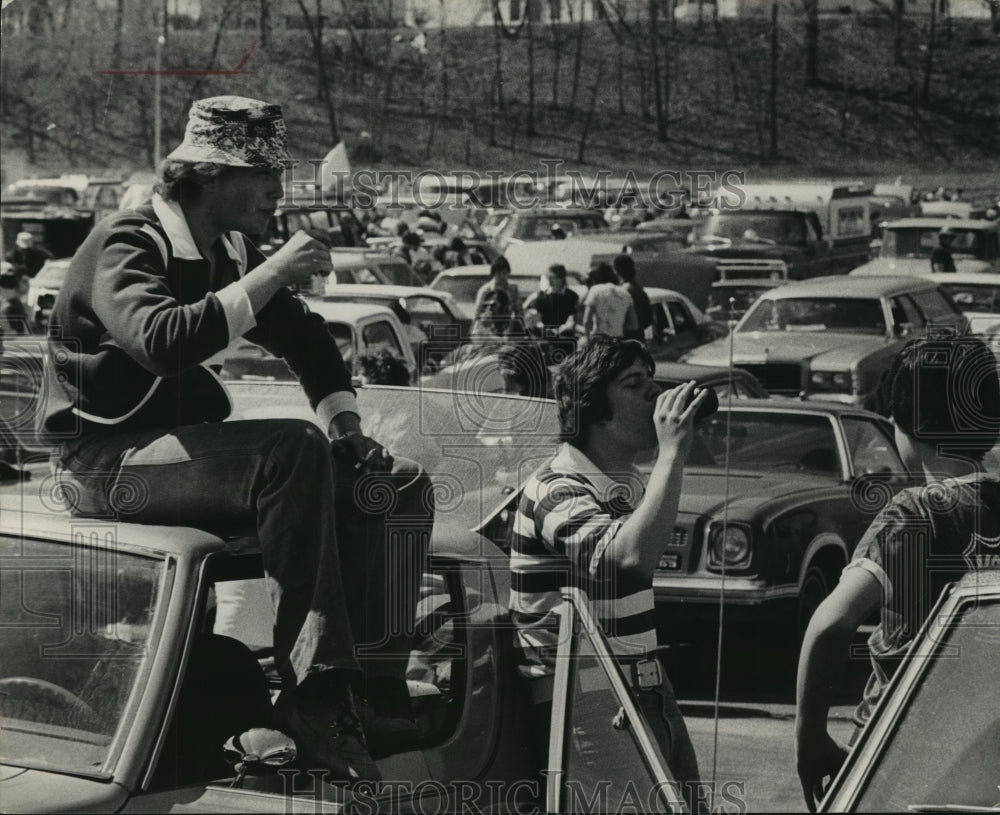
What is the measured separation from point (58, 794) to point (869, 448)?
7.14 meters

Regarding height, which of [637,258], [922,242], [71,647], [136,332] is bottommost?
[637,258]

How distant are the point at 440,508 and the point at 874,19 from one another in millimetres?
14027

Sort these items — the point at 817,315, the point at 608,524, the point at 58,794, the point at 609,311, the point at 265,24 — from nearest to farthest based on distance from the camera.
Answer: the point at 58,794, the point at 608,524, the point at 609,311, the point at 265,24, the point at 817,315

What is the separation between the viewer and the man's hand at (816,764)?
310cm

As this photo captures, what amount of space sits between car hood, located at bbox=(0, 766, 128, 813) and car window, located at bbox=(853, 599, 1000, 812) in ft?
4.46

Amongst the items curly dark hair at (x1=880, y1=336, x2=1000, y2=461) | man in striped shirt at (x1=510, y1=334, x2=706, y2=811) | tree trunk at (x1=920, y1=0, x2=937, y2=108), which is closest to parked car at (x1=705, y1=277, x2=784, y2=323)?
tree trunk at (x1=920, y1=0, x2=937, y2=108)

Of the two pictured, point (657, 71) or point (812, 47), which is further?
point (812, 47)

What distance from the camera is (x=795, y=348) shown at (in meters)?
14.7

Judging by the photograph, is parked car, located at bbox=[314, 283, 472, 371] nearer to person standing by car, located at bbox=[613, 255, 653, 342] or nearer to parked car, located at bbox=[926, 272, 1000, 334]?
person standing by car, located at bbox=[613, 255, 653, 342]

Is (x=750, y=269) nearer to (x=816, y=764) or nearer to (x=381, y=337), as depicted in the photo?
(x=381, y=337)

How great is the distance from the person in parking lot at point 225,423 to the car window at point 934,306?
12.8m

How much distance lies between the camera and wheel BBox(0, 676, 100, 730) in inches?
123

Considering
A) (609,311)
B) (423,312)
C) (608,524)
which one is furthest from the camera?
(423,312)

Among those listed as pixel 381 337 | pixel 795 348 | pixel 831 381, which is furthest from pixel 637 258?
pixel 381 337
